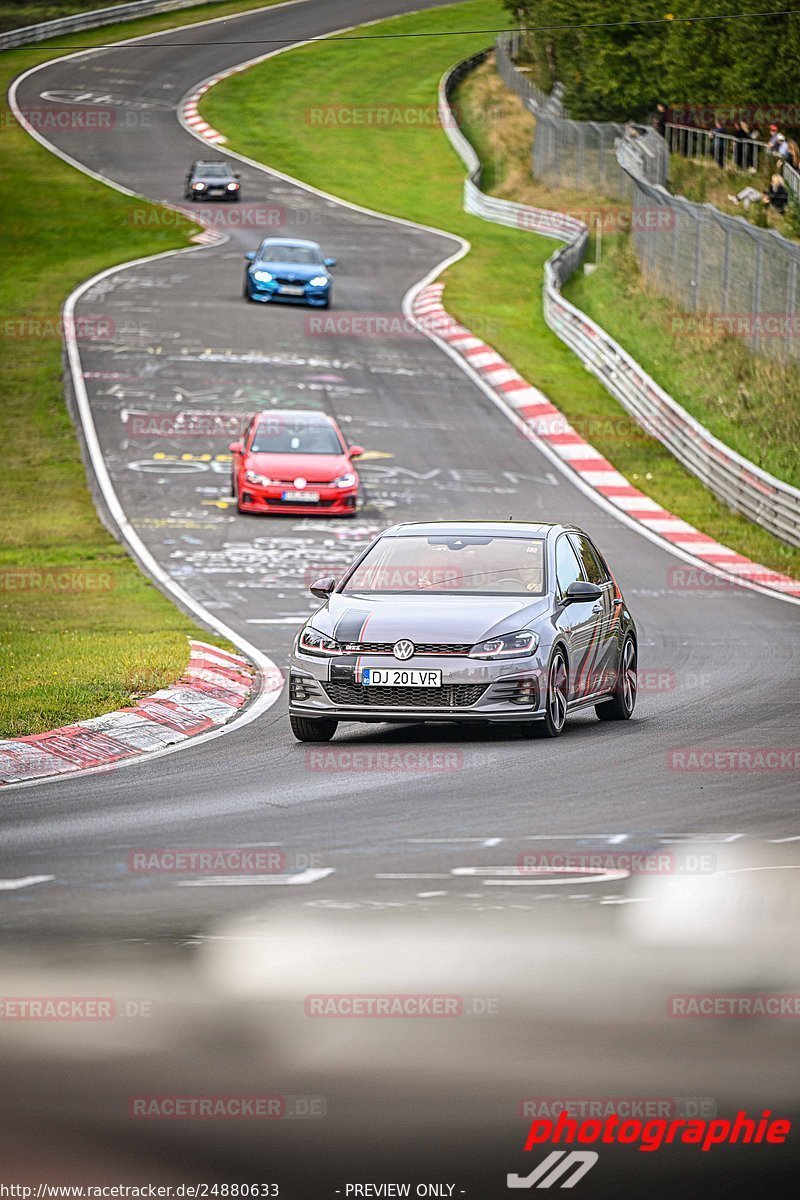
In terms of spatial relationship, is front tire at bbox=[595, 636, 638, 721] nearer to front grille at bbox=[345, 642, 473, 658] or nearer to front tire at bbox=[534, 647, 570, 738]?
front tire at bbox=[534, 647, 570, 738]

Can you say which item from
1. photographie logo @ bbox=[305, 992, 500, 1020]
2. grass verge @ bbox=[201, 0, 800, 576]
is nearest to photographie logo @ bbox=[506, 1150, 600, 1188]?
photographie logo @ bbox=[305, 992, 500, 1020]

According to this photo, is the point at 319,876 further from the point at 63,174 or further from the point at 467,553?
the point at 63,174

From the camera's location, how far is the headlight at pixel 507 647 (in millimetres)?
12820

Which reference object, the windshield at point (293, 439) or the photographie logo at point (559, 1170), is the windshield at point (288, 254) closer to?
the windshield at point (293, 439)

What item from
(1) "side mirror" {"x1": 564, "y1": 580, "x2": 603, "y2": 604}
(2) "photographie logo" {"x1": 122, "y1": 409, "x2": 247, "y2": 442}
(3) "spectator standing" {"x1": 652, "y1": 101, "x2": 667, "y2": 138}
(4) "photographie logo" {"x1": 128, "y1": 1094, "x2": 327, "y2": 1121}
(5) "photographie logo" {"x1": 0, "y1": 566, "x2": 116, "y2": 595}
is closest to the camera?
(4) "photographie logo" {"x1": 128, "y1": 1094, "x2": 327, "y2": 1121}

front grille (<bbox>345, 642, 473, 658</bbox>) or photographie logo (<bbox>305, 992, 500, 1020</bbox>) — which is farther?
front grille (<bbox>345, 642, 473, 658</bbox>)

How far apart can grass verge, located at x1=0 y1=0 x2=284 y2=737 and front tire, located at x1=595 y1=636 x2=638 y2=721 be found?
3.39 m

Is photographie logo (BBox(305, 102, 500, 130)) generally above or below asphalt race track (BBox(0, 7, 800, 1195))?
below

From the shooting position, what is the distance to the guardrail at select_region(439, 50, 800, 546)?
1051 inches

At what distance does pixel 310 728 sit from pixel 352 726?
1.38 metres

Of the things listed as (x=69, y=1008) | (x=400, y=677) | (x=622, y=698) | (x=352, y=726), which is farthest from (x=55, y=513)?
(x=69, y=1008)

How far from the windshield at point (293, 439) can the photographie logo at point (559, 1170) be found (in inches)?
915

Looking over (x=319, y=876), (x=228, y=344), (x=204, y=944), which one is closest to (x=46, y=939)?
(x=204, y=944)

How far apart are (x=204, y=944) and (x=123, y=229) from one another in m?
48.4
